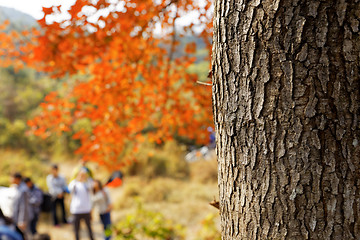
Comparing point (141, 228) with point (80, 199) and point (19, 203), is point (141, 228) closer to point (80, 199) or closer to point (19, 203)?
point (80, 199)

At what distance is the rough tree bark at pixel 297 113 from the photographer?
1.08 m

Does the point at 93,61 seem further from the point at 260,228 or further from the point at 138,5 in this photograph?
the point at 260,228

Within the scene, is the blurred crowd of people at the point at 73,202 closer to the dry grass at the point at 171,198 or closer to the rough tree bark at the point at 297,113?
the dry grass at the point at 171,198

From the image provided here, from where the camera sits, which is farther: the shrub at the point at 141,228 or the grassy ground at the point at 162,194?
the grassy ground at the point at 162,194

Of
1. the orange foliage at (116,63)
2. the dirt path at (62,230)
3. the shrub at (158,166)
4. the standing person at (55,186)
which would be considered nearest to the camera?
the orange foliage at (116,63)

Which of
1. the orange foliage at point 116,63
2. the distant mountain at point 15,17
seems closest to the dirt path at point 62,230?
the orange foliage at point 116,63

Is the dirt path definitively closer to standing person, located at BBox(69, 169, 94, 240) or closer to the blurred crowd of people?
the blurred crowd of people

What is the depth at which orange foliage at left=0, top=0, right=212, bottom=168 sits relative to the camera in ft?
9.99

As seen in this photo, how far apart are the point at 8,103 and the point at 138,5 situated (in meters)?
16.4

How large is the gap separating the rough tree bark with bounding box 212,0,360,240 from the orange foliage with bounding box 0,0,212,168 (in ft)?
5.22

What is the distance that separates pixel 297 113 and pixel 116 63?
115 inches

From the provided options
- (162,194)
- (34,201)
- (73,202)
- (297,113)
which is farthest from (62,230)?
(297,113)

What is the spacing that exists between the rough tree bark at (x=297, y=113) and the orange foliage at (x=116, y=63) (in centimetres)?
159

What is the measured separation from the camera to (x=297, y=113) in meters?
1.11
